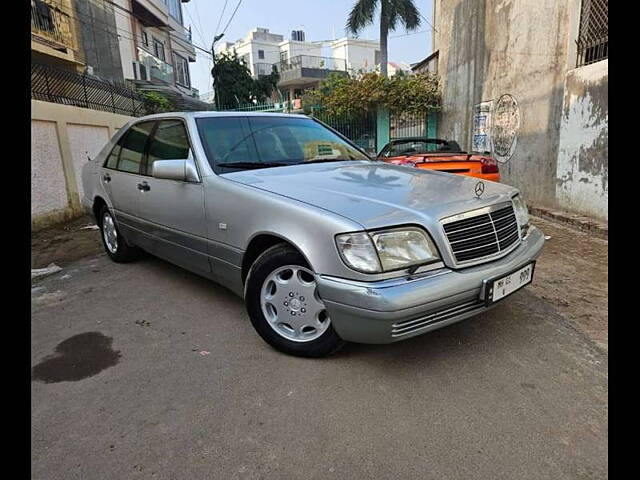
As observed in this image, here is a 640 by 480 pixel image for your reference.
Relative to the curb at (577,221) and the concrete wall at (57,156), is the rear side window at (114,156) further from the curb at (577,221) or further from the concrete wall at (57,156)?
the curb at (577,221)

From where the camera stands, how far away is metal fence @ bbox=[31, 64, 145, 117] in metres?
7.05

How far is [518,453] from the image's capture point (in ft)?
6.11

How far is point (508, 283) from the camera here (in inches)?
100.0

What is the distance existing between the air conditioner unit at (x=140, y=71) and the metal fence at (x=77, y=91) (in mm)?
9493

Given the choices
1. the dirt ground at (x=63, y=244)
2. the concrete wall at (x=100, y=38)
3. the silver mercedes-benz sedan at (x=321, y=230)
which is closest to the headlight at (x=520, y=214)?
the silver mercedes-benz sedan at (x=321, y=230)

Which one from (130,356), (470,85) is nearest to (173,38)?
(470,85)

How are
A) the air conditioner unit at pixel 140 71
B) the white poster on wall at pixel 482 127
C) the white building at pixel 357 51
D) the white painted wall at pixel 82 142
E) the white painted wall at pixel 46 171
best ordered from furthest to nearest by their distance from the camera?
the white building at pixel 357 51
the air conditioner unit at pixel 140 71
the white poster on wall at pixel 482 127
the white painted wall at pixel 82 142
the white painted wall at pixel 46 171

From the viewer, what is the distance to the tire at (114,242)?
4.75 metres

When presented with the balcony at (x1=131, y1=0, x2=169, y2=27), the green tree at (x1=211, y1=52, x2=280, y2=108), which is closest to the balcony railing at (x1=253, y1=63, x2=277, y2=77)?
the green tree at (x1=211, y1=52, x2=280, y2=108)

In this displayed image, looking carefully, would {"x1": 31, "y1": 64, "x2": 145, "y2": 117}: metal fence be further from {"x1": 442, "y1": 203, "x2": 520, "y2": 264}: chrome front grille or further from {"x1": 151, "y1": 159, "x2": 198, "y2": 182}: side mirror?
{"x1": 442, "y1": 203, "x2": 520, "y2": 264}: chrome front grille

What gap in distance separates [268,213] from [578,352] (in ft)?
7.11

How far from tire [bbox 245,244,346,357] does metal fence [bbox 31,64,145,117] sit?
6603 mm

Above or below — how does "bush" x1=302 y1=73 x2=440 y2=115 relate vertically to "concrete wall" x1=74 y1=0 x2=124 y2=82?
below
